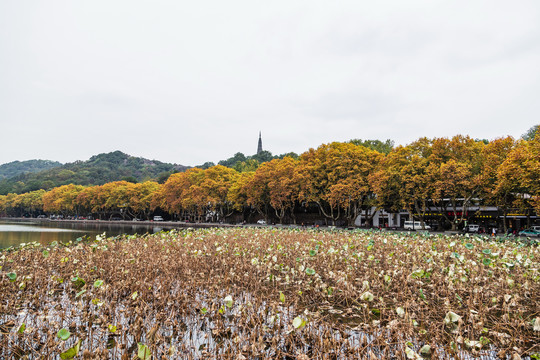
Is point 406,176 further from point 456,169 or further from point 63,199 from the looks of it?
point 63,199

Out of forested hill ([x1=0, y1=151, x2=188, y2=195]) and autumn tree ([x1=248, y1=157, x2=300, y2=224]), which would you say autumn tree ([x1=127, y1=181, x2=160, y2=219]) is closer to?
forested hill ([x1=0, y1=151, x2=188, y2=195])

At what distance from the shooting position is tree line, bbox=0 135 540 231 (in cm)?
2984

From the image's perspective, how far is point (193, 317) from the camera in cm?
632

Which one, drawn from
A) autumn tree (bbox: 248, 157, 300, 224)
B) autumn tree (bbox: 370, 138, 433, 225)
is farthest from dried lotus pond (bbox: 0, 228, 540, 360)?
autumn tree (bbox: 248, 157, 300, 224)

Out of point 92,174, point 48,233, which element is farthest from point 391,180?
point 92,174

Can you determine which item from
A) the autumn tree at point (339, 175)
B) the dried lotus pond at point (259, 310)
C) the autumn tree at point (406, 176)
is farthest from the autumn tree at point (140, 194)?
the dried lotus pond at point (259, 310)

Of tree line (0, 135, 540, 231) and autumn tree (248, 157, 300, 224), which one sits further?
autumn tree (248, 157, 300, 224)

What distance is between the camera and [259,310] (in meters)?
6.48

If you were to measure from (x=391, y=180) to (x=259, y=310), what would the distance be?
33.3 meters

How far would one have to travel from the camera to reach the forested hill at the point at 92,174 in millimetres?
118881

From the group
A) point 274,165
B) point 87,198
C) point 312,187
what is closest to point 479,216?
point 312,187

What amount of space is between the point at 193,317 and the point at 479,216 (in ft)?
166

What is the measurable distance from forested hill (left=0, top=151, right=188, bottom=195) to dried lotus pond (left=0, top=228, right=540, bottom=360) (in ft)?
323

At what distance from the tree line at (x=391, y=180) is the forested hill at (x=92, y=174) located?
2263 inches
